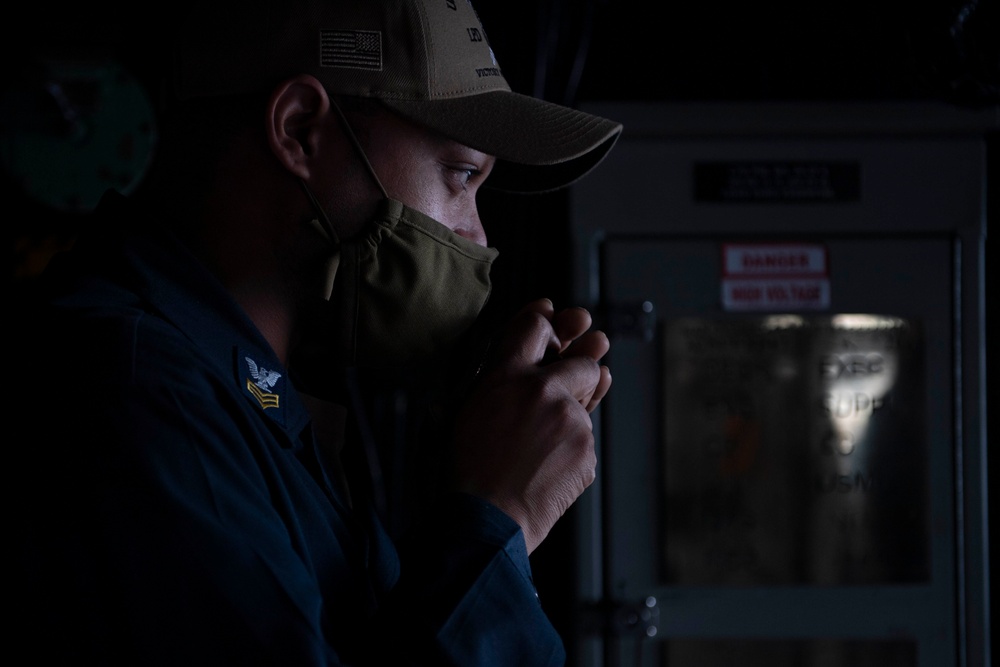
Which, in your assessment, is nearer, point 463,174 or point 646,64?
point 463,174

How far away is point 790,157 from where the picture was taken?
6.24ft

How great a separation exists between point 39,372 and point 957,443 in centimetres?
183

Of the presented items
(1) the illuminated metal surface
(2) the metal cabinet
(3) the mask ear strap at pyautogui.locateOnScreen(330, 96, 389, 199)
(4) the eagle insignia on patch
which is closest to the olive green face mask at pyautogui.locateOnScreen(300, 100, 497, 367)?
(3) the mask ear strap at pyautogui.locateOnScreen(330, 96, 389, 199)

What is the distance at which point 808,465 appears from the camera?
1.91m

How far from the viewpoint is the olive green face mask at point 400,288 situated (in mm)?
979

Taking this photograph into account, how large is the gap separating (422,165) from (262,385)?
0.31m

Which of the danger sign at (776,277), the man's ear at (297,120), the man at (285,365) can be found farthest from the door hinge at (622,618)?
the man's ear at (297,120)

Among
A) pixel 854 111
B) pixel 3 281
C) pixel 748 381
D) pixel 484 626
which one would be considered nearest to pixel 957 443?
pixel 748 381

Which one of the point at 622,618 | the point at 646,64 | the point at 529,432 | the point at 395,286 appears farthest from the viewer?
the point at 646,64

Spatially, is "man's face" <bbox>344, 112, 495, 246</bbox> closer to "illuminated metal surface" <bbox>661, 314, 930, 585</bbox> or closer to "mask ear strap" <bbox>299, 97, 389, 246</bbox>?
"mask ear strap" <bbox>299, 97, 389, 246</bbox>

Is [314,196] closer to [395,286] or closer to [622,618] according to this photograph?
[395,286]

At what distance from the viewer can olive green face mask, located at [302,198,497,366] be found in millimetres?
979

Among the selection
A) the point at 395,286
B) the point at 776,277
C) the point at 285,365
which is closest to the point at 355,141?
the point at 395,286

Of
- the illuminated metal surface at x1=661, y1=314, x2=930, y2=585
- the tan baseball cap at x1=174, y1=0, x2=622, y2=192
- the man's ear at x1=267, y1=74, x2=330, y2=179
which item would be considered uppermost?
the tan baseball cap at x1=174, y1=0, x2=622, y2=192
